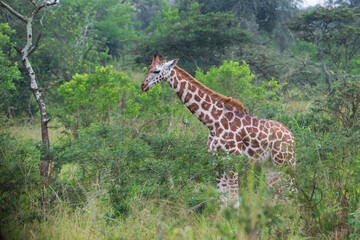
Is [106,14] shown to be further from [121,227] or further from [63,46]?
[121,227]

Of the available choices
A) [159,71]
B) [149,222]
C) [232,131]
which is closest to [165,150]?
Result: [232,131]

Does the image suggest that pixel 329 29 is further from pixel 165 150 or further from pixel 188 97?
pixel 165 150

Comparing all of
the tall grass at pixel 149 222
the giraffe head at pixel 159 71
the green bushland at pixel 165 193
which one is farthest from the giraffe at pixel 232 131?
the tall grass at pixel 149 222

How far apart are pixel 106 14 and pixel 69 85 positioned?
21.5 metres

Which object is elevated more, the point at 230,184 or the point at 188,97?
the point at 188,97

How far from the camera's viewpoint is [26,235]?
394 cm

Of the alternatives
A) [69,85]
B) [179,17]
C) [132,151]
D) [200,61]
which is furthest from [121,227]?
[179,17]

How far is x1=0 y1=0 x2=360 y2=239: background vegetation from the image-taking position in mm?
4145

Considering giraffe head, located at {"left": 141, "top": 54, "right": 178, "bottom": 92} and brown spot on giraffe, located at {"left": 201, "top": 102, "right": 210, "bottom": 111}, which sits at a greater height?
giraffe head, located at {"left": 141, "top": 54, "right": 178, "bottom": 92}

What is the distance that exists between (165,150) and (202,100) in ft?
2.56

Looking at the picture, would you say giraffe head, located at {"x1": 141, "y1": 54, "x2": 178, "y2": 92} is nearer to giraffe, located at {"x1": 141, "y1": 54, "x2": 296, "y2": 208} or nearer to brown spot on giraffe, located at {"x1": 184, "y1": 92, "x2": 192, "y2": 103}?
giraffe, located at {"x1": 141, "y1": 54, "x2": 296, "y2": 208}

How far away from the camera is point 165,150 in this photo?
6102 millimetres

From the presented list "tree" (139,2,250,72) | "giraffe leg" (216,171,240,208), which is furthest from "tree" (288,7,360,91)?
"giraffe leg" (216,171,240,208)

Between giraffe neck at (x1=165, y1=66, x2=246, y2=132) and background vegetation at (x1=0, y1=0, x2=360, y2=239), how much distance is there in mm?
396
